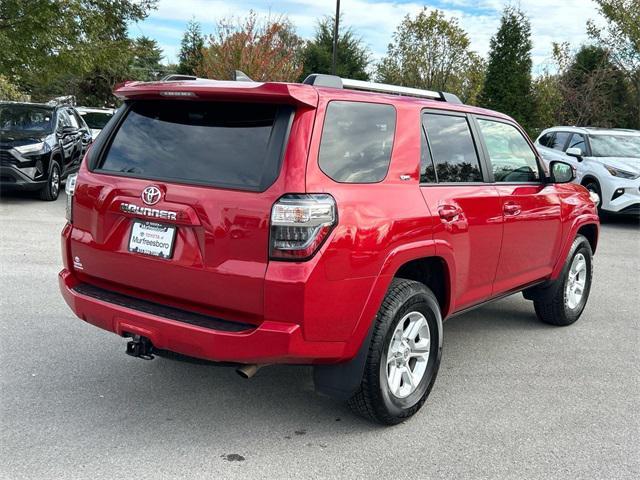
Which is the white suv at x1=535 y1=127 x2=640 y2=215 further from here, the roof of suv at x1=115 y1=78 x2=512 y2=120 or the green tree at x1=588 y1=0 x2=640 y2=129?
the green tree at x1=588 y1=0 x2=640 y2=129

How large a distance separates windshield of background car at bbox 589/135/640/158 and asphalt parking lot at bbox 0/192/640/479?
25.0 feet

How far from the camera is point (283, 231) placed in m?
2.94

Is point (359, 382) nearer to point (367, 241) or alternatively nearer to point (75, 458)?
point (367, 241)

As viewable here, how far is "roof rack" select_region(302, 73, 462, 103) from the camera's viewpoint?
3.43m

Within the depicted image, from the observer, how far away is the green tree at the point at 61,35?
15055mm

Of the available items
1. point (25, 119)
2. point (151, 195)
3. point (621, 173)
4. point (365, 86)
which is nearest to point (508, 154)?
point (365, 86)

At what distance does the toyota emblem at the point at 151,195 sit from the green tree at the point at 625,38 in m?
26.1

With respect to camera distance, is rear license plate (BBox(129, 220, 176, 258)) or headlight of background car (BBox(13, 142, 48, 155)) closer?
rear license plate (BBox(129, 220, 176, 258))

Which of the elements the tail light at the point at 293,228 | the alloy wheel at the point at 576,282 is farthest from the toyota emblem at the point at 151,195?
the alloy wheel at the point at 576,282

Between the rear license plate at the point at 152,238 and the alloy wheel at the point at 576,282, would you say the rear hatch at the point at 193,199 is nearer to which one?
the rear license plate at the point at 152,238

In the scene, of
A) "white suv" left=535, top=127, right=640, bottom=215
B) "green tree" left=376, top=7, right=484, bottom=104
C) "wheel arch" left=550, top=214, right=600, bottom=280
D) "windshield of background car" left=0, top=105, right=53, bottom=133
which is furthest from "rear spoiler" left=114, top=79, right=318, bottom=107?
"green tree" left=376, top=7, right=484, bottom=104

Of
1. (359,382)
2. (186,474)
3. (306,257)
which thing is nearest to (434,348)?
(359,382)

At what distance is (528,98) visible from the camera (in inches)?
989

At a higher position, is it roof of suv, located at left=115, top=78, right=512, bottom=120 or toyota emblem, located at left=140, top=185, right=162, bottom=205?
roof of suv, located at left=115, top=78, right=512, bottom=120
